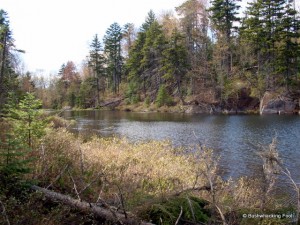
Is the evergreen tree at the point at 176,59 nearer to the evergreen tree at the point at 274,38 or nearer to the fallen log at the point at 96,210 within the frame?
the evergreen tree at the point at 274,38

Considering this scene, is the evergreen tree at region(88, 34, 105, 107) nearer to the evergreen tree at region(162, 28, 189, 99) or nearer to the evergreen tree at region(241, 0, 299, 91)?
the evergreen tree at region(162, 28, 189, 99)

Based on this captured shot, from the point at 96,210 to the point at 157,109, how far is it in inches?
1895

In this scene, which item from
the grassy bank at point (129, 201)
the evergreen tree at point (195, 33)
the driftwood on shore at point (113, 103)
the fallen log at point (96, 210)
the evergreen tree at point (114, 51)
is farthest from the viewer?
the evergreen tree at point (114, 51)

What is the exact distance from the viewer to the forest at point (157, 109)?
184 inches

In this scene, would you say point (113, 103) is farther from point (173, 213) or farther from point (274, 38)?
point (173, 213)

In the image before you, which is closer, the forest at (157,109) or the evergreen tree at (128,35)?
the forest at (157,109)

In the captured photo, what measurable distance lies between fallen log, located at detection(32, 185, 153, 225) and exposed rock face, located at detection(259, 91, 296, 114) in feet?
132

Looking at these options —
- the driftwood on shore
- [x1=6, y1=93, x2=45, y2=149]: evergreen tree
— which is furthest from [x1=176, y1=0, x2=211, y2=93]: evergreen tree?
[x1=6, y1=93, x2=45, y2=149]: evergreen tree

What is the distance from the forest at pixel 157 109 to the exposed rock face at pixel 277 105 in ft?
0.47

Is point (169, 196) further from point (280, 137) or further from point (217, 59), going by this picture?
point (217, 59)

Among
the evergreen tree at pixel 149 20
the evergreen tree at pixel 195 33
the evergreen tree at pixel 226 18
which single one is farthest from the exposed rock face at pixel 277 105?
the evergreen tree at pixel 149 20

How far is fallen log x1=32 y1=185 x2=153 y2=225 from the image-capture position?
420 centimetres

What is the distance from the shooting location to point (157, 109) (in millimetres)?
52500

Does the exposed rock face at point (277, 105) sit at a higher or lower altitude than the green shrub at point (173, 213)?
higher
